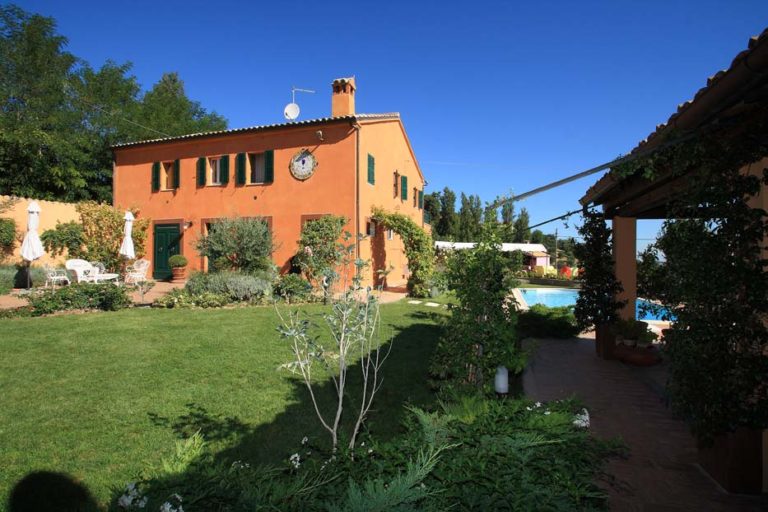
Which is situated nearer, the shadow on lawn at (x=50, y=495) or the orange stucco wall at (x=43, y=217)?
the shadow on lawn at (x=50, y=495)

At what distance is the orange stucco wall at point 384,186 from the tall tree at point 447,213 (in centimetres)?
1951

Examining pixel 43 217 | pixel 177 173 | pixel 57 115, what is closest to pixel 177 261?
pixel 177 173

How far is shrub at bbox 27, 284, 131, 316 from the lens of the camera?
874 cm

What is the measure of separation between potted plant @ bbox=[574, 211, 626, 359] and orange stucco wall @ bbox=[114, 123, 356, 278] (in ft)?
26.3

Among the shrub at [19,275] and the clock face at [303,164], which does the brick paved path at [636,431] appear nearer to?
the clock face at [303,164]

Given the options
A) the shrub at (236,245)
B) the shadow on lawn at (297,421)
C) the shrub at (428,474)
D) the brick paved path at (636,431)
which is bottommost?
the brick paved path at (636,431)

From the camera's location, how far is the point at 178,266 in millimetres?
15125

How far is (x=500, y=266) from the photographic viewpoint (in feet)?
12.1

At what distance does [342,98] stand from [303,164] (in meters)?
2.97

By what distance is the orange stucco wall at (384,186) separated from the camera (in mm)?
13984

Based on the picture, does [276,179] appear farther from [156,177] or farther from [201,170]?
[156,177]

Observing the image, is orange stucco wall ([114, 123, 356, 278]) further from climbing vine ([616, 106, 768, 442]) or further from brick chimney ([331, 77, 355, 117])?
climbing vine ([616, 106, 768, 442])

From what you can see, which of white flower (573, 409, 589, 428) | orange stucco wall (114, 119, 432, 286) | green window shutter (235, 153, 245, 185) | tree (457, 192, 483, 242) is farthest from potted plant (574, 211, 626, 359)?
tree (457, 192, 483, 242)

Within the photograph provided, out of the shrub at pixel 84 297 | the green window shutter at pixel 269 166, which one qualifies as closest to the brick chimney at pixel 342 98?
the green window shutter at pixel 269 166
